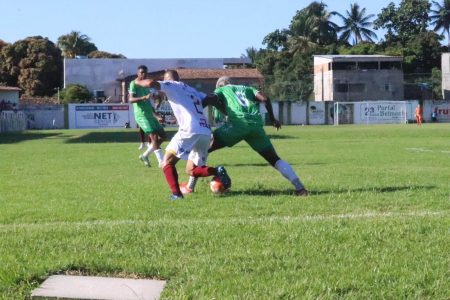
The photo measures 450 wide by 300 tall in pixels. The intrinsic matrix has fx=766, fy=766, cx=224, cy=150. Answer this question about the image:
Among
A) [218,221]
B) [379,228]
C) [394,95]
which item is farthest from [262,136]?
[394,95]

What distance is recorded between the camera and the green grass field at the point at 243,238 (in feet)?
16.8

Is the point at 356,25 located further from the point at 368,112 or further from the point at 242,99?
the point at 242,99

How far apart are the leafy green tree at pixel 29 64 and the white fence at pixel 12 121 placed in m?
28.5

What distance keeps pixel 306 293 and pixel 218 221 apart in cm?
273

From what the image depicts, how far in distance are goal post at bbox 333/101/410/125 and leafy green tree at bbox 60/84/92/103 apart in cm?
2680

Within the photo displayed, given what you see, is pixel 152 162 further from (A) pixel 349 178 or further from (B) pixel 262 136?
(B) pixel 262 136

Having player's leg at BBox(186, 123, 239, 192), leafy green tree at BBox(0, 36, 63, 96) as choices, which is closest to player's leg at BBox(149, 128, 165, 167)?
player's leg at BBox(186, 123, 239, 192)

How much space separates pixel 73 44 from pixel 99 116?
159ft

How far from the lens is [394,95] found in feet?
270

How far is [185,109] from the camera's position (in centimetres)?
980

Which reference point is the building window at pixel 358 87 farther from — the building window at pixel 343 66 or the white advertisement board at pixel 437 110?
the white advertisement board at pixel 437 110

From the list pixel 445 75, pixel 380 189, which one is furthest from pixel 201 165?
pixel 445 75

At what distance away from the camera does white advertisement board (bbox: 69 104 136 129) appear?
62453 mm

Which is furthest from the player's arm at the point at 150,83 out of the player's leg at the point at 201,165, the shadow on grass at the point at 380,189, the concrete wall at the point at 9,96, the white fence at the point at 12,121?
the concrete wall at the point at 9,96
